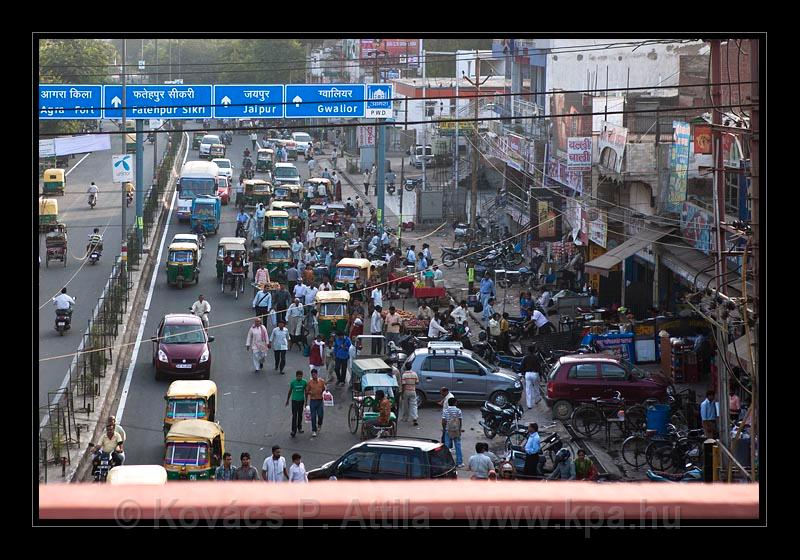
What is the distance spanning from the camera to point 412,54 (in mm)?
84750

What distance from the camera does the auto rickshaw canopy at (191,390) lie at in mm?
20828

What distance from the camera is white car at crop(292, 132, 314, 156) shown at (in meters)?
79.6

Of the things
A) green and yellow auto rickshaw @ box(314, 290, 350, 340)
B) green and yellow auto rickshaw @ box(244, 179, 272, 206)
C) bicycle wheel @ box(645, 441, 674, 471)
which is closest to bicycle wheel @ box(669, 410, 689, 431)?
bicycle wheel @ box(645, 441, 674, 471)

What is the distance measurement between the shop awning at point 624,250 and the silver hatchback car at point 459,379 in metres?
7.12

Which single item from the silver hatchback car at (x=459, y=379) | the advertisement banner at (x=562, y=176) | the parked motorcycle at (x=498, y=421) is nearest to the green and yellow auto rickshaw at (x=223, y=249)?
the advertisement banner at (x=562, y=176)

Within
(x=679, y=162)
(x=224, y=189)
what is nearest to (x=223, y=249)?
(x=679, y=162)

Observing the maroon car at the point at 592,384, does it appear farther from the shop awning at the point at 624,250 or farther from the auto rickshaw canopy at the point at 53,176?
the auto rickshaw canopy at the point at 53,176

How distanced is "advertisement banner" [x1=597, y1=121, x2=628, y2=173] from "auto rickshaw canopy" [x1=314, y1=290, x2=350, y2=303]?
26.5ft

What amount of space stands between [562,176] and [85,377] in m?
19.0

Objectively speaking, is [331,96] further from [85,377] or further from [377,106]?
[85,377]

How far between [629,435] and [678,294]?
9.14 metres

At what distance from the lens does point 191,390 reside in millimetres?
21078

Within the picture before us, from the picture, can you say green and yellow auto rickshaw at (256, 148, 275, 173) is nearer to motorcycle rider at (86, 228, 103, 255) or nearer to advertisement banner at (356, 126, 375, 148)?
advertisement banner at (356, 126, 375, 148)
